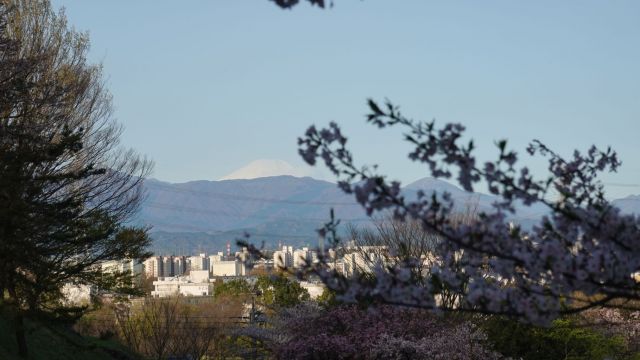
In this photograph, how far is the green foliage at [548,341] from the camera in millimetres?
23891

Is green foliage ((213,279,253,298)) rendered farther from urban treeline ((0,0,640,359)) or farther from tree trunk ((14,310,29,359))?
tree trunk ((14,310,29,359))

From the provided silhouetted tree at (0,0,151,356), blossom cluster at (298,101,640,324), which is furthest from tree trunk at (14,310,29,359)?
blossom cluster at (298,101,640,324)

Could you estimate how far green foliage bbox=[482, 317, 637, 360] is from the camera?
2389 cm

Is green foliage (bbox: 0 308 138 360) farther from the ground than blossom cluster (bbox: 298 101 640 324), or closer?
closer

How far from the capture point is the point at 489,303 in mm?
4621

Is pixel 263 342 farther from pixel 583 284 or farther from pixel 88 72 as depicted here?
pixel 583 284

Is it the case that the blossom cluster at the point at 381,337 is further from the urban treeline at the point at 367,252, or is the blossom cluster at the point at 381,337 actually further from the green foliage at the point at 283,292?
the green foliage at the point at 283,292

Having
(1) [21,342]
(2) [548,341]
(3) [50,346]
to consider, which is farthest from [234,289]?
→ (1) [21,342]

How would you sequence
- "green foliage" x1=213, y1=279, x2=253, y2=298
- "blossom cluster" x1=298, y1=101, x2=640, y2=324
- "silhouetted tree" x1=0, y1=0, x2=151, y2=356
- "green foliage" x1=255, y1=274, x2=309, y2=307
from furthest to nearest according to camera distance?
1. "green foliage" x1=213, y1=279, x2=253, y2=298
2. "green foliage" x1=255, y1=274, x2=309, y2=307
3. "silhouetted tree" x1=0, y1=0, x2=151, y2=356
4. "blossom cluster" x1=298, y1=101, x2=640, y2=324

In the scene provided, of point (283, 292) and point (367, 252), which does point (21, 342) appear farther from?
point (283, 292)

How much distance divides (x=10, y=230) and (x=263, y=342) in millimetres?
12603

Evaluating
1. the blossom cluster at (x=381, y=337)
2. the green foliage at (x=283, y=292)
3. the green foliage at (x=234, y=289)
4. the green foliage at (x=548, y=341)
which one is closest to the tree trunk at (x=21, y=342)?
the blossom cluster at (x=381, y=337)

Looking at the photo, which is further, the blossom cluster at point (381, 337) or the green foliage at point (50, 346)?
the green foliage at point (50, 346)

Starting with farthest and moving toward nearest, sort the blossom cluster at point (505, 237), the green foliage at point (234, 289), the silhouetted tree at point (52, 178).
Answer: the green foliage at point (234, 289) < the silhouetted tree at point (52, 178) < the blossom cluster at point (505, 237)
